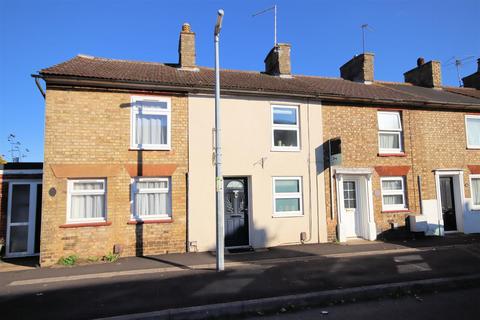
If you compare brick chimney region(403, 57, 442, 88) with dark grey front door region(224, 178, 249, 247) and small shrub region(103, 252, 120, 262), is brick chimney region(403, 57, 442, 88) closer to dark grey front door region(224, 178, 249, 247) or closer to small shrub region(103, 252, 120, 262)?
dark grey front door region(224, 178, 249, 247)

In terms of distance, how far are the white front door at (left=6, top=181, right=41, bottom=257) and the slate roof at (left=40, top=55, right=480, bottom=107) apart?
3746 mm

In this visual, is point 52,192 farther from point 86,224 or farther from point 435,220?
point 435,220

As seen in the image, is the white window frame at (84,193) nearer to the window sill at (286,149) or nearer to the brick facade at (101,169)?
the brick facade at (101,169)

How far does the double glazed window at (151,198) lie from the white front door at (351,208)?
20.6 ft

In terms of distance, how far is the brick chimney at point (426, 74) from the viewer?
1666 centimetres

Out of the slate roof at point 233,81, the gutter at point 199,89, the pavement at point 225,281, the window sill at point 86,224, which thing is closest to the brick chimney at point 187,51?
the slate roof at point 233,81

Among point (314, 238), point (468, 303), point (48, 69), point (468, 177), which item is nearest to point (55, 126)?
point (48, 69)

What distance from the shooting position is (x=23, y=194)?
34.0 feet

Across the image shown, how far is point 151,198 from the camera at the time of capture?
9.98 m

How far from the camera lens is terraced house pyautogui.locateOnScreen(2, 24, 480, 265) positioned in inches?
371

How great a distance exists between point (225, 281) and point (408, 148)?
9288 millimetres

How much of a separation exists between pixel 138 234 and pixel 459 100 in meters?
13.8

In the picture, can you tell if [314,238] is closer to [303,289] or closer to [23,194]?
[303,289]

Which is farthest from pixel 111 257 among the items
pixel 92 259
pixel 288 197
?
pixel 288 197
